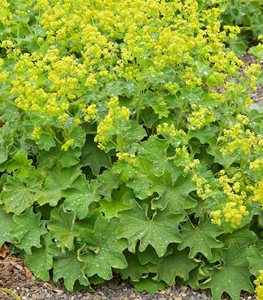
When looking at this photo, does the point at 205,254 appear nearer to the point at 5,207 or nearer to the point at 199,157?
the point at 199,157

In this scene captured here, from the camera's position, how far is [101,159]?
15.7ft

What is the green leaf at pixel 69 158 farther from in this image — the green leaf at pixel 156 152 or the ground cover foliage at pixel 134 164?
the green leaf at pixel 156 152

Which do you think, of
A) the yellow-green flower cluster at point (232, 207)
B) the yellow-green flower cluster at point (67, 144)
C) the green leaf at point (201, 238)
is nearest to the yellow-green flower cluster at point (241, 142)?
the yellow-green flower cluster at point (232, 207)

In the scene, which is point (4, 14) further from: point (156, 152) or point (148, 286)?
point (148, 286)

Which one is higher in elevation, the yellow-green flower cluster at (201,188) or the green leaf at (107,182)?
the yellow-green flower cluster at (201,188)

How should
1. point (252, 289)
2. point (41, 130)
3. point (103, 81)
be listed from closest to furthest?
point (252, 289)
point (41, 130)
point (103, 81)

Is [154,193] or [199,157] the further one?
[199,157]

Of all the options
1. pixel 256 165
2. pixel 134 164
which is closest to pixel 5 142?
pixel 134 164

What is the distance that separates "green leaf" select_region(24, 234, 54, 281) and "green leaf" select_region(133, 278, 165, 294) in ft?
1.68

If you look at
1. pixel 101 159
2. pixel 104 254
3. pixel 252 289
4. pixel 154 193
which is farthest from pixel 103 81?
pixel 252 289

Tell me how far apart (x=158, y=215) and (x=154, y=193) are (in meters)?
0.20

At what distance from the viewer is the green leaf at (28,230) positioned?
4496 millimetres

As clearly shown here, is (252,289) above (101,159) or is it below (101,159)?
below

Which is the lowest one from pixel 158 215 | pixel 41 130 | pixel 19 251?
pixel 19 251
